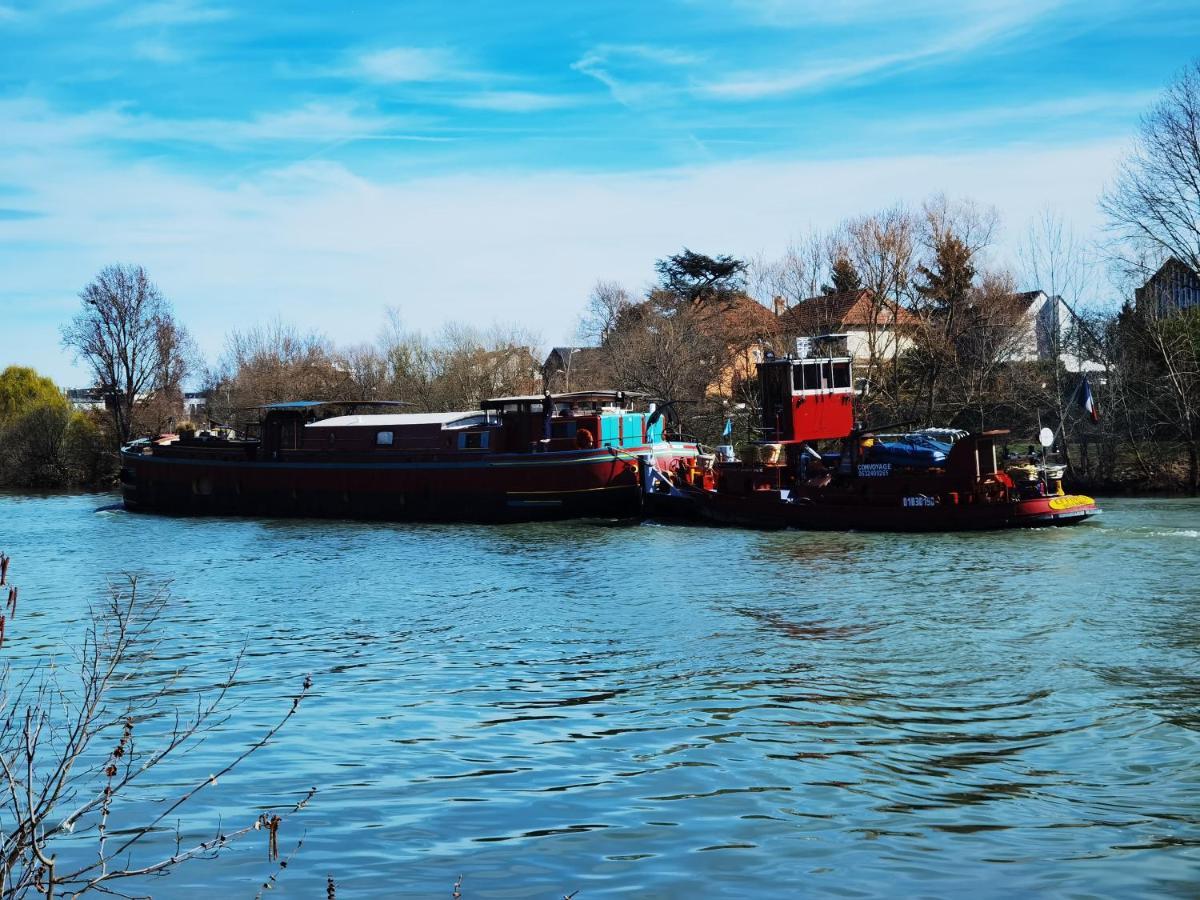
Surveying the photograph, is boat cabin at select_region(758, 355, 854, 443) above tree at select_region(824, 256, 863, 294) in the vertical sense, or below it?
below

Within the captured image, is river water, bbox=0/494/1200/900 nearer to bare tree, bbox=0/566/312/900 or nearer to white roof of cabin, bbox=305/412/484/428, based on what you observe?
bare tree, bbox=0/566/312/900

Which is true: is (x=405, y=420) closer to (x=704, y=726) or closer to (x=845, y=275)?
(x=845, y=275)

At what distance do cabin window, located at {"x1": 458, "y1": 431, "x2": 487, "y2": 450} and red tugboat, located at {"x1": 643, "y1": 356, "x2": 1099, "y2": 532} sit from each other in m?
A: 6.48

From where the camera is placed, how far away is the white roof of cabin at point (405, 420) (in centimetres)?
4125

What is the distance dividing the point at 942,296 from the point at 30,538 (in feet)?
133

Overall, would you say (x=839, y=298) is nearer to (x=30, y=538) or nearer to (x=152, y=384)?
(x=30, y=538)

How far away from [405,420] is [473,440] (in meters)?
3.56

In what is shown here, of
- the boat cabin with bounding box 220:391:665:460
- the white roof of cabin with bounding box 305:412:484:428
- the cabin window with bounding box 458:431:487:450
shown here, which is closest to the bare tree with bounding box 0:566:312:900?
the boat cabin with bounding box 220:391:665:460

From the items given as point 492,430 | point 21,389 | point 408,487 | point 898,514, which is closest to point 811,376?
point 898,514

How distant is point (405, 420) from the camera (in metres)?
42.7

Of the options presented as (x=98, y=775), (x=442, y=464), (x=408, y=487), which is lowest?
(x=98, y=775)

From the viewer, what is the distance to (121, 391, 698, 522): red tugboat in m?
38.3

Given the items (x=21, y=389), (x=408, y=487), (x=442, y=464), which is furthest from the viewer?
(x=21, y=389)

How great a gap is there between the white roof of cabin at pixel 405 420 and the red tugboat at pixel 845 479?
7679 millimetres
